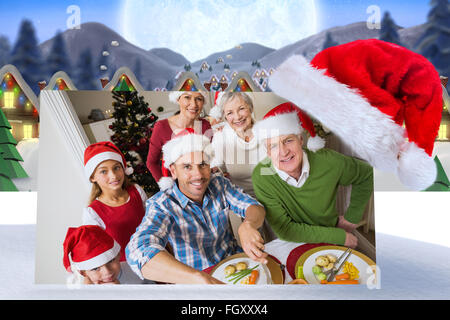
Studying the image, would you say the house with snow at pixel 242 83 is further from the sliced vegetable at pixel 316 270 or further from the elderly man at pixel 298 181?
the sliced vegetable at pixel 316 270

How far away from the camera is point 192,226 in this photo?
94.6 inches

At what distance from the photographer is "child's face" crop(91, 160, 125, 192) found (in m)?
2.44

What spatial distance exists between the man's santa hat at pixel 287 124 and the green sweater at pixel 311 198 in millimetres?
71

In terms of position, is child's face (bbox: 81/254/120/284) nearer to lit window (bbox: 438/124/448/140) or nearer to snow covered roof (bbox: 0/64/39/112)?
snow covered roof (bbox: 0/64/39/112)

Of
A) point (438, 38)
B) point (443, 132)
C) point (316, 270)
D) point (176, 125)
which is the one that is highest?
point (438, 38)

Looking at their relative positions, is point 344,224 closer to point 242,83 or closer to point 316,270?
point 316,270

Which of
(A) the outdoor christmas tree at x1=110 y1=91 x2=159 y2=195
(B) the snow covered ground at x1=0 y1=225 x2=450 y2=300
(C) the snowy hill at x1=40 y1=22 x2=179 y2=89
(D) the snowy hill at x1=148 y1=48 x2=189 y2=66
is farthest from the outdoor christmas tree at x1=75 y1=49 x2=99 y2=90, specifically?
(A) the outdoor christmas tree at x1=110 y1=91 x2=159 y2=195

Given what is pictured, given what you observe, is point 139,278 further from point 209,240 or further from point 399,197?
point 399,197

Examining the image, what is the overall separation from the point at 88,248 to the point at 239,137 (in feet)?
3.25

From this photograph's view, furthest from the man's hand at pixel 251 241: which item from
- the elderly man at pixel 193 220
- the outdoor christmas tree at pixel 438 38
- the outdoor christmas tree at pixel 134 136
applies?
the outdoor christmas tree at pixel 438 38

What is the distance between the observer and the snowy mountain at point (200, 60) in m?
4.73

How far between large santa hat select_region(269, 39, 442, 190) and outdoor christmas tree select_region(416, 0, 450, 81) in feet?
8.27

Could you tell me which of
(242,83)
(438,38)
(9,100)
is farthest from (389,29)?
(9,100)

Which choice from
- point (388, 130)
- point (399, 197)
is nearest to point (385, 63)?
point (388, 130)
